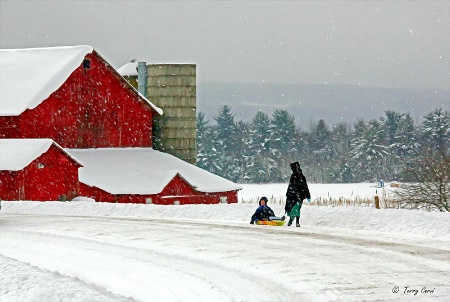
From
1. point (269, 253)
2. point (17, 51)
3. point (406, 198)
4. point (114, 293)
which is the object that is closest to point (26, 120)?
point (17, 51)

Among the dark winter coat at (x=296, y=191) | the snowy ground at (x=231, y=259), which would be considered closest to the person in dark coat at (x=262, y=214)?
the dark winter coat at (x=296, y=191)

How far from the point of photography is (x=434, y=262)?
545 inches

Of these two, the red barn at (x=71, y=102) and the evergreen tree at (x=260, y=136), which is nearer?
the red barn at (x=71, y=102)

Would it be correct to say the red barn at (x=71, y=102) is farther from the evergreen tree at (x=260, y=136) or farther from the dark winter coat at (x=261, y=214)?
the evergreen tree at (x=260, y=136)

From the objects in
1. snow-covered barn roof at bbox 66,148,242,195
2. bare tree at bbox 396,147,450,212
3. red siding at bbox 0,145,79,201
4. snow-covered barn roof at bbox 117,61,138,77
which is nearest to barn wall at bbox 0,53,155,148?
snow-covered barn roof at bbox 66,148,242,195

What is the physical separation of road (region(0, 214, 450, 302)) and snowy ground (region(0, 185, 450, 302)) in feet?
0.05

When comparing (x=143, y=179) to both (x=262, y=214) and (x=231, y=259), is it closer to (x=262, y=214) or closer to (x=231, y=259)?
(x=262, y=214)

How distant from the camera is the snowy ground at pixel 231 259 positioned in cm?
1138

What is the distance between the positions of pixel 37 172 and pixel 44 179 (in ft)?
1.53

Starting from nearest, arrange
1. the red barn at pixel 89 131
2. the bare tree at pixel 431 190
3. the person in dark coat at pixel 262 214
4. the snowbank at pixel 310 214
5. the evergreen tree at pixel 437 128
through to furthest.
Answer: the snowbank at pixel 310 214 < the person in dark coat at pixel 262 214 < the bare tree at pixel 431 190 < the red barn at pixel 89 131 < the evergreen tree at pixel 437 128

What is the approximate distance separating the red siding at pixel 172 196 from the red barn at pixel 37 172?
6.64ft

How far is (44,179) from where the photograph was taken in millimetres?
42844

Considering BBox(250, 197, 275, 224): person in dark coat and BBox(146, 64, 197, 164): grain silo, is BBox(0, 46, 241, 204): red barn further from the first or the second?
BBox(250, 197, 275, 224): person in dark coat

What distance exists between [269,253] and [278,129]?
134 meters
